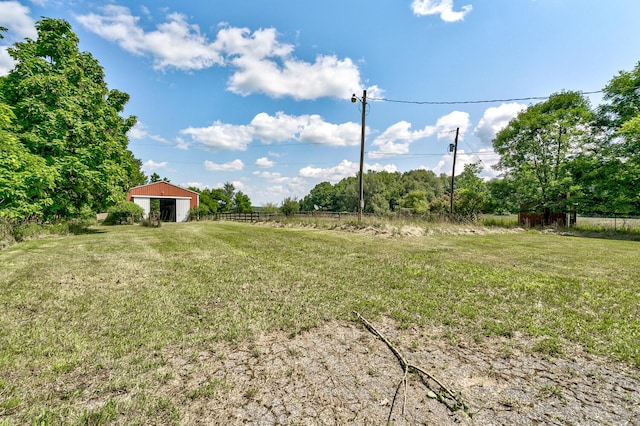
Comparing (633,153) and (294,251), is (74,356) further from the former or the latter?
(633,153)

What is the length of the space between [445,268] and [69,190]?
1670 centimetres

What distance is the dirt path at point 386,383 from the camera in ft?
5.93

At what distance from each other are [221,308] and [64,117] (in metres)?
13.5

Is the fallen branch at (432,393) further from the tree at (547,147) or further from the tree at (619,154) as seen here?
the tree at (547,147)

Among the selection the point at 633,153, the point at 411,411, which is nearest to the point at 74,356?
the point at 411,411

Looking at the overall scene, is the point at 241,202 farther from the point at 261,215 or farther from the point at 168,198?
the point at 261,215

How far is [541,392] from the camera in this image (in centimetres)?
207

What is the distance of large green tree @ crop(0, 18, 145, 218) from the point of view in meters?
11.2

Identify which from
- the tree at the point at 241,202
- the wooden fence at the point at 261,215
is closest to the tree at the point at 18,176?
the wooden fence at the point at 261,215

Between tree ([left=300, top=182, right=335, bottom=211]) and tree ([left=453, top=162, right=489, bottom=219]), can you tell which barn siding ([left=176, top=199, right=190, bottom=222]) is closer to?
tree ([left=453, top=162, right=489, bottom=219])

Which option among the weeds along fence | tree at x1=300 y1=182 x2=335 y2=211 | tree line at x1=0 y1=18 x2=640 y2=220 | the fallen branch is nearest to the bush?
tree line at x1=0 y1=18 x2=640 y2=220

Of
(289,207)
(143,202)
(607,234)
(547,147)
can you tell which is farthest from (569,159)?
(143,202)

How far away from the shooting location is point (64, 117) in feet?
38.1

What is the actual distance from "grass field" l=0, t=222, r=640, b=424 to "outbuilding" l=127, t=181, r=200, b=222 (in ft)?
87.8
